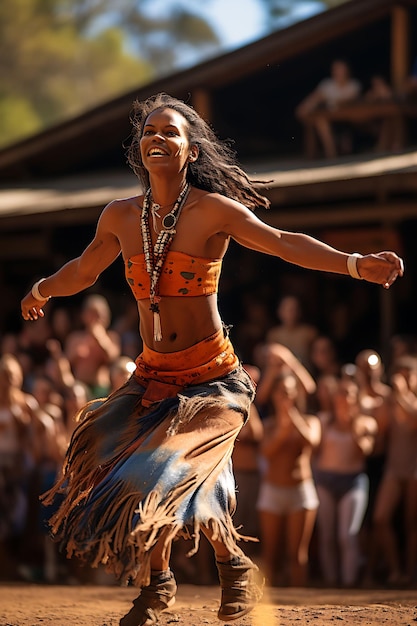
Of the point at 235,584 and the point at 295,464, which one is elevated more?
the point at 295,464

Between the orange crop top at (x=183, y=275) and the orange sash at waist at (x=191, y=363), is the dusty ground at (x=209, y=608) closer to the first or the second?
the orange sash at waist at (x=191, y=363)

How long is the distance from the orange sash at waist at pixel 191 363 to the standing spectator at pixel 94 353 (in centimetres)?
472

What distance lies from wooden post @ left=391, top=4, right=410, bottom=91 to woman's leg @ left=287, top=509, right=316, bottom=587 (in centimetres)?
562

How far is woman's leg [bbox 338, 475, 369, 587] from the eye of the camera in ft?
28.9

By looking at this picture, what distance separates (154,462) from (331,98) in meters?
8.48

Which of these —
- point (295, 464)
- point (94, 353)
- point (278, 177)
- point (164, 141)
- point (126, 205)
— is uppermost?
point (278, 177)

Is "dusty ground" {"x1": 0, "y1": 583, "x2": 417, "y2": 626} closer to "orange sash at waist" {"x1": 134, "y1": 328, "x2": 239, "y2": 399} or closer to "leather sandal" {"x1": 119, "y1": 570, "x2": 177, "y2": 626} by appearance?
"leather sandal" {"x1": 119, "y1": 570, "x2": 177, "y2": 626}

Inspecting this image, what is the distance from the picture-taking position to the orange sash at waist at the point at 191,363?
5242mm

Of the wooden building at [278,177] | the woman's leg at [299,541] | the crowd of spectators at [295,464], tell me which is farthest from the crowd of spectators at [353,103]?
the woman's leg at [299,541]

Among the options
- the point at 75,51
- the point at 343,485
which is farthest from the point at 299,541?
the point at 75,51

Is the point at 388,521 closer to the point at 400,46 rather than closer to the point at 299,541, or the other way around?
the point at 299,541

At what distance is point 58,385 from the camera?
33.9 ft

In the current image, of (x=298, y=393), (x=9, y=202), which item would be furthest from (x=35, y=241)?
(x=298, y=393)

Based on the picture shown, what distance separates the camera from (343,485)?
29.2ft
